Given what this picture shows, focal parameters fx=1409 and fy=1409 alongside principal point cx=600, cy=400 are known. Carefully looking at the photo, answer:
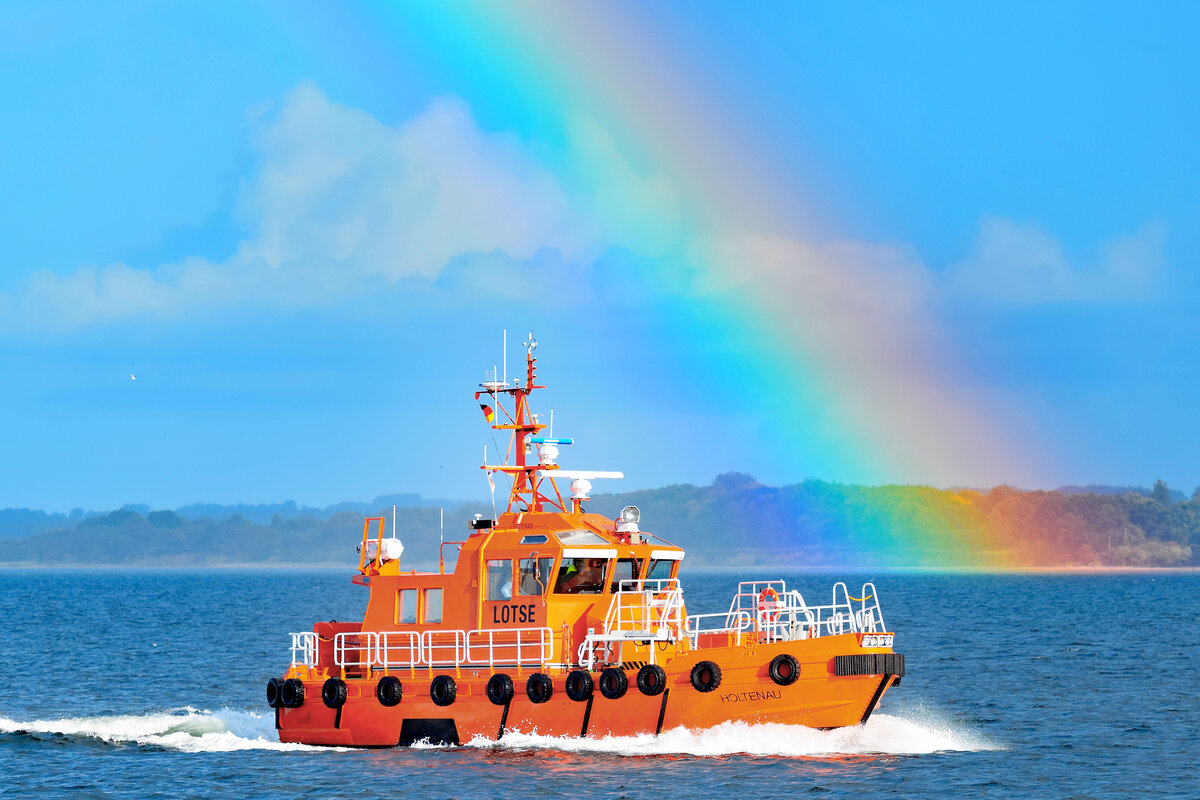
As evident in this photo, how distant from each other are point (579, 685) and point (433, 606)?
152 inches

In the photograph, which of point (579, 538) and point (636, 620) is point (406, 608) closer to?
point (579, 538)

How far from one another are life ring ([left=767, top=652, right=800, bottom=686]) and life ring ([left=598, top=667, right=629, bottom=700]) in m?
2.48

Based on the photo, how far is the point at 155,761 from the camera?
2658 centimetres

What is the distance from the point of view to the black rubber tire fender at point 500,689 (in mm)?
24469

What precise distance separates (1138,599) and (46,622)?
81.7 meters

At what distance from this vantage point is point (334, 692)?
85.1 feet

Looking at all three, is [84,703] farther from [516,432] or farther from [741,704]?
[741,704]

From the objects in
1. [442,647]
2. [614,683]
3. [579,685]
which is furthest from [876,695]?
[442,647]

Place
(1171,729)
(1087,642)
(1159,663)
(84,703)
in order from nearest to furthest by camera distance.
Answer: (1171,729), (84,703), (1159,663), (1087,642)

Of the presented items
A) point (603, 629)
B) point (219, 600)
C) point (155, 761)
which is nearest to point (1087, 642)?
point (603, 629)

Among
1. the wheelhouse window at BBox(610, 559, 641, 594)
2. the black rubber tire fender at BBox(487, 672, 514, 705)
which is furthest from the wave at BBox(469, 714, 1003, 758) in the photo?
the wheelhouse window at BBox(610, 559, 641, 594)

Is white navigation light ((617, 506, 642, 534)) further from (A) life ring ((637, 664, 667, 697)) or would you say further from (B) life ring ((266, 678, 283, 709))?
(B) life ring ((266, 678, 283, 709))

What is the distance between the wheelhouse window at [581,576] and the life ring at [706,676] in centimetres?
290

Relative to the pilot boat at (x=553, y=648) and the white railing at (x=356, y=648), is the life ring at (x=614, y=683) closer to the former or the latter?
the pilot boat at (x=553, y=648)
